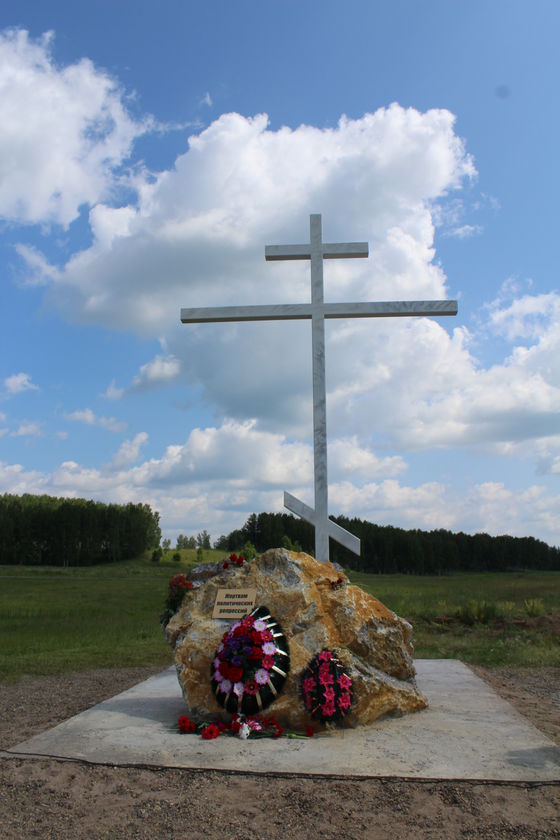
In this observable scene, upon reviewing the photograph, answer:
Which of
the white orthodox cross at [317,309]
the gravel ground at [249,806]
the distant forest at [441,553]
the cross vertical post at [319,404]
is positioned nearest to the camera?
the gravel ground at [249,806]

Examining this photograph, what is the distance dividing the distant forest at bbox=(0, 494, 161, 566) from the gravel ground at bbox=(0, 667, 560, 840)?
60.9 meters

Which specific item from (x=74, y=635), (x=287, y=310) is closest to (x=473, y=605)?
(x=74, y=635)

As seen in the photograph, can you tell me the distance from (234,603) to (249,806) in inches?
108

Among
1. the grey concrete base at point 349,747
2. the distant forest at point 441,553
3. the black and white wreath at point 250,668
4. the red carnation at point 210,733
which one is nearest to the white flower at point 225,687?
the black and white wreath at point 250,668

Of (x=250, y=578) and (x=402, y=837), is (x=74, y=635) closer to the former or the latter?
(x=250, y=578)

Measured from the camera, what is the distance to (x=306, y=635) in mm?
6863

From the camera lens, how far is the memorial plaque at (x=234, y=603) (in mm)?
7078

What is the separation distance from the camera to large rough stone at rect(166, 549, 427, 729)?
260 inches

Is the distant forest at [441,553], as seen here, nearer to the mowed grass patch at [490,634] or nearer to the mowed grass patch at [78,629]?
the mowed grass patch at [78,629]

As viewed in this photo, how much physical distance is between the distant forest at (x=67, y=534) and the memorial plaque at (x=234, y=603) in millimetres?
58911

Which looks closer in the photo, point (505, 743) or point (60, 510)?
point (505, 743)

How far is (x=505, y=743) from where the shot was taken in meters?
5.88

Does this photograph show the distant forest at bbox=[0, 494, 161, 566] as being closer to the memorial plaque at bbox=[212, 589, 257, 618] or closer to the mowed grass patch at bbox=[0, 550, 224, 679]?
the mowed grass patch at bbox=[0, 550, 224, 679]

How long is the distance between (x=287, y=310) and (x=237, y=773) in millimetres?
5465
